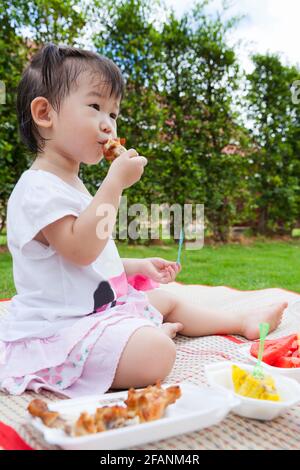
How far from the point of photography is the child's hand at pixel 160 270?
5.17ft

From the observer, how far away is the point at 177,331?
168cm

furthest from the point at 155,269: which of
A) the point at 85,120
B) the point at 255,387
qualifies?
the point at 255,387

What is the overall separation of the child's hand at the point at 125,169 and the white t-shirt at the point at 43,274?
13 cm

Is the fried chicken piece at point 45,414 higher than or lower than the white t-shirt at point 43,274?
lower

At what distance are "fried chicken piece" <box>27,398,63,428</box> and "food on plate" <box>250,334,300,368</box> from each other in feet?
2.06

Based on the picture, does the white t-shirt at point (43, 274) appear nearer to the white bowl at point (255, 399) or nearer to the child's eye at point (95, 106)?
the child's eye at point (95, 106)

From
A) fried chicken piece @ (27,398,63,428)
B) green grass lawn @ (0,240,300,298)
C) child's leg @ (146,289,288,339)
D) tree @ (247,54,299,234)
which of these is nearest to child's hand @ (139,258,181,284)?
child's leg @ (146,289,288,339)

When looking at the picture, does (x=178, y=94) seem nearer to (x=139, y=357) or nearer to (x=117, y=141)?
(x=117, y=141)

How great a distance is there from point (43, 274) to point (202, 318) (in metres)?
0.63

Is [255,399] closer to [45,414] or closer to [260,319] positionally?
[45,414]

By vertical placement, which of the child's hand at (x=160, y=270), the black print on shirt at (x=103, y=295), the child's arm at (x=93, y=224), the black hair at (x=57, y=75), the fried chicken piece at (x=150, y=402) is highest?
the black hair at (x=57, y=75)

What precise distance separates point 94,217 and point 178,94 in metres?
3.41

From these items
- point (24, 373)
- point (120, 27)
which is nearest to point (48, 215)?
point (24, 373)

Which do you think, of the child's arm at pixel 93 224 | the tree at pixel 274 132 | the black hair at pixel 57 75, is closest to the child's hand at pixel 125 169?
the child's arm at pixel 93 224
